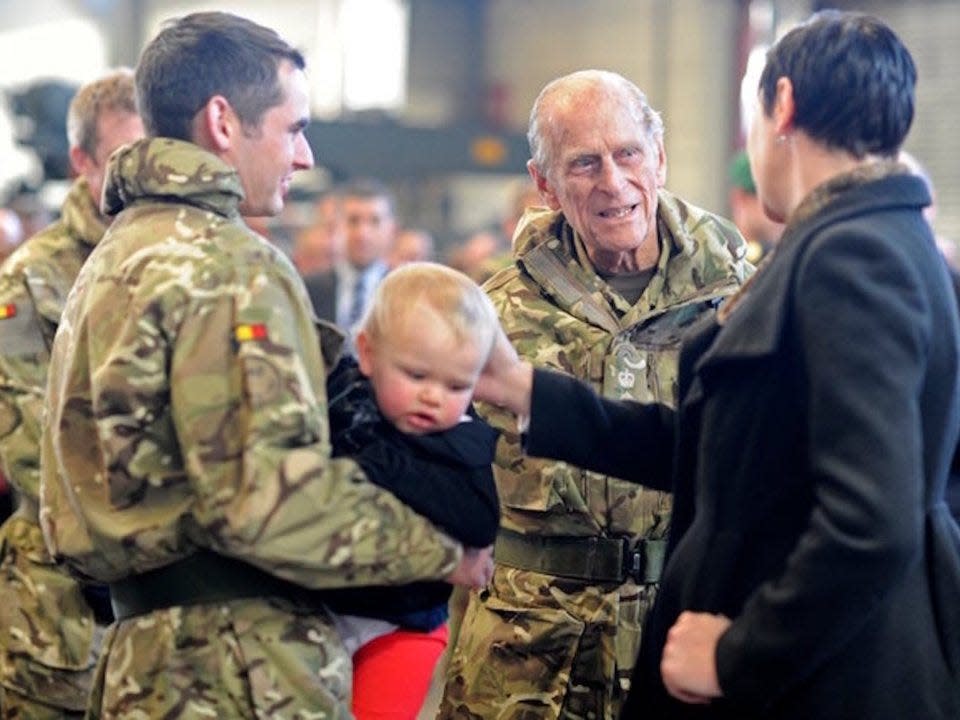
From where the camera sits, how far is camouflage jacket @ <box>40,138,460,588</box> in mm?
2482

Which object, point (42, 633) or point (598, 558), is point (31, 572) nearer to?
point (42, 633)

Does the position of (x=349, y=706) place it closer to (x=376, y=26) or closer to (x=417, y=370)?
(x=417, y=370)

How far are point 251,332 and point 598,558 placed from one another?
1.16 m

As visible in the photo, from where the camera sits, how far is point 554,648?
3.46 metres

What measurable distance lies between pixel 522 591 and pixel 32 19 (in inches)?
582

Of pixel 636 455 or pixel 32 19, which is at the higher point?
pixel 636 455

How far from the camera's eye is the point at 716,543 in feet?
8.13

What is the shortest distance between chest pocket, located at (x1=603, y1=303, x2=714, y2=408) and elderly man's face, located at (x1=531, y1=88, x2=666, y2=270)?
165 millimetres

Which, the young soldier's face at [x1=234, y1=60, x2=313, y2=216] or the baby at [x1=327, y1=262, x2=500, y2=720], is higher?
the young soldier's face at [x1=234, y1=60, x2=313, y2=216]

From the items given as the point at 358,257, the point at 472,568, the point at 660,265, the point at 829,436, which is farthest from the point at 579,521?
the point at 358,257

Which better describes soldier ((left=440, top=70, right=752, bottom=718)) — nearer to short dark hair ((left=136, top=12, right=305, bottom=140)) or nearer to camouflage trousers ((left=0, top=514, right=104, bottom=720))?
camouflage trousers ((left=0, top=514, right=104, bottom=720))

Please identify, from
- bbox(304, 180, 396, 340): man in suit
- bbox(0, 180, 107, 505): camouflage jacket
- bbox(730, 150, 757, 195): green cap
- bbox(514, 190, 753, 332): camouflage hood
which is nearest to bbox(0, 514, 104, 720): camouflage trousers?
bbox(0, 180, 107, 505): camouflage jacket

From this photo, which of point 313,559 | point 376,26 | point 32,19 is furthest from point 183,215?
point 32,19

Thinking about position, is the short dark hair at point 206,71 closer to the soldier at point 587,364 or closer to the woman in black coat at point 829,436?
the woman in black coat at point 829,436
